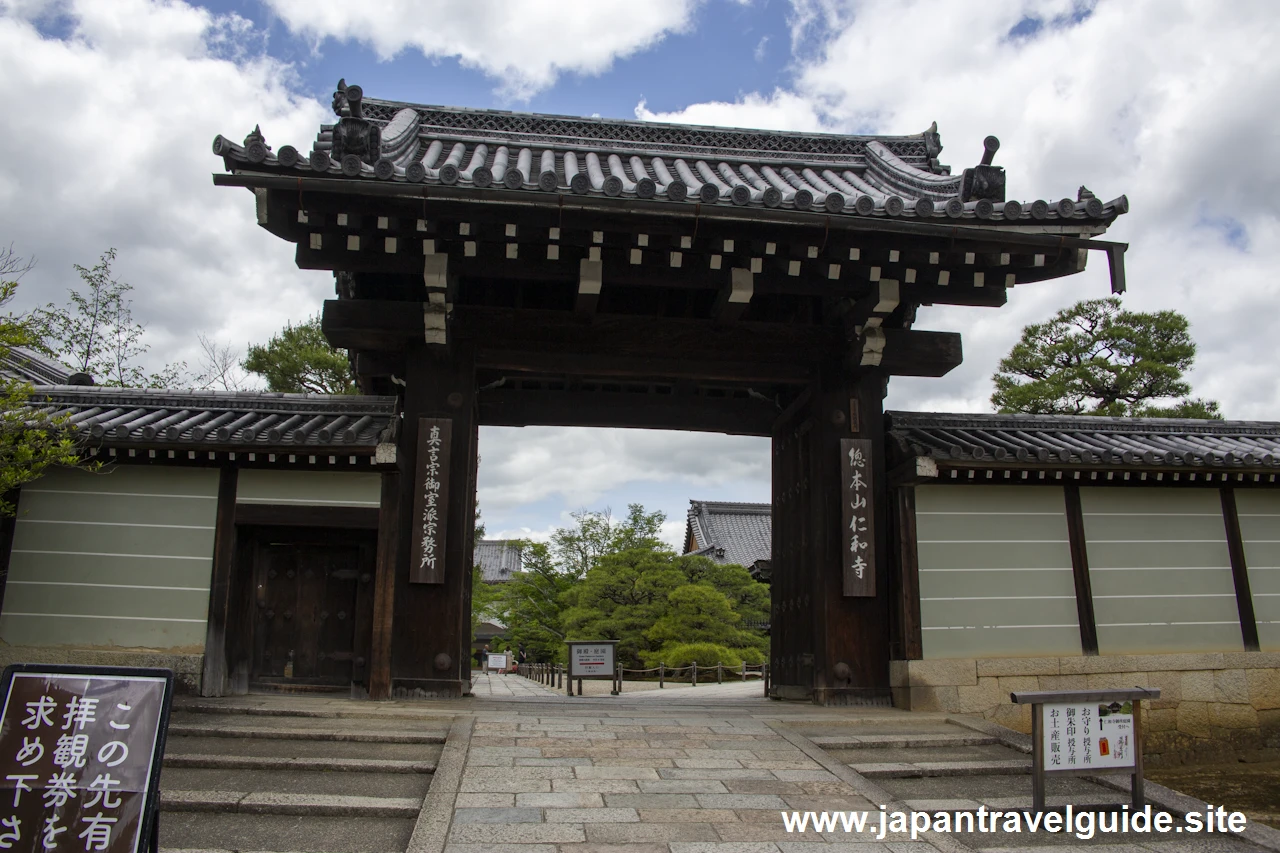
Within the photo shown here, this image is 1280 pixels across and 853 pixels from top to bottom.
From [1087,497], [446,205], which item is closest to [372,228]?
[446,205]

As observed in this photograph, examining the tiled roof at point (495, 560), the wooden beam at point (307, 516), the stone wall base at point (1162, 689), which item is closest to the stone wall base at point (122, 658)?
the wooden beam at point (307, 516)

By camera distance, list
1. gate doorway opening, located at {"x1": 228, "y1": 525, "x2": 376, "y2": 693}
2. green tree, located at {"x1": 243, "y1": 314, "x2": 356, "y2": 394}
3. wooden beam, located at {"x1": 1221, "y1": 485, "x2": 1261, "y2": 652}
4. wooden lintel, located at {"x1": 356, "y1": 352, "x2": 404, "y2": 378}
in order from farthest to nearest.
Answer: green tree, located at {"x1": 243, "y1": 314, "x2": 356, "y2": 394} < wooden lintel, located at {"x1": 356, "y1": 352, "x2": 404, "y2": 378} < wooden beam, located at {"x1": 1221, "y1": 485, "x2": 1261, "y2": 652} < gate doorway opening, located at {"x1": 228, "y1": 525, "x2": 376, "y2": 693}

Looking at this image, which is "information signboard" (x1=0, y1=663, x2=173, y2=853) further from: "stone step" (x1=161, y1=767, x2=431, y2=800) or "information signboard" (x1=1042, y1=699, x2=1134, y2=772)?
"information signboard" (x1=1042, y1=699, x2=1134, y2=772)

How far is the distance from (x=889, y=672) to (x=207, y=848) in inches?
245

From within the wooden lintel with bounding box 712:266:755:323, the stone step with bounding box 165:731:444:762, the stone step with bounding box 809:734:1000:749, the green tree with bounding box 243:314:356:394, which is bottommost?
the stone step with bounding box 809:734:1000:749

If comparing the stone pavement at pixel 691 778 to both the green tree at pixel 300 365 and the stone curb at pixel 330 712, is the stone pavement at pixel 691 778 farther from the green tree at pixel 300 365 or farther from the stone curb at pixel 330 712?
the green tree at pixel 300 365

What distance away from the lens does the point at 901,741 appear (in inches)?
258

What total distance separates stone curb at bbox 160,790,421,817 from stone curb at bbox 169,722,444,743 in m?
1.26

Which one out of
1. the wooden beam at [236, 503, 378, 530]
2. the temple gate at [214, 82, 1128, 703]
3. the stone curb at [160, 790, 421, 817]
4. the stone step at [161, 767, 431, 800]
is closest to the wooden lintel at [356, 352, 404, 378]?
the temple gate at [214, 82, 1128, 703]

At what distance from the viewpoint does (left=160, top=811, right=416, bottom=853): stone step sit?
430 cm

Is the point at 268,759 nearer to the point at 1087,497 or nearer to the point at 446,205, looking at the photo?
the point at 446,205

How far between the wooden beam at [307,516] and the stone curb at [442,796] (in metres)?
2.51

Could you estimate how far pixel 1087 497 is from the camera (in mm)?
8922

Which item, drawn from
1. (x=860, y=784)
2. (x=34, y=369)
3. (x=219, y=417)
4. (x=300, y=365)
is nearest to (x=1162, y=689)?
(x=860, y=784)
